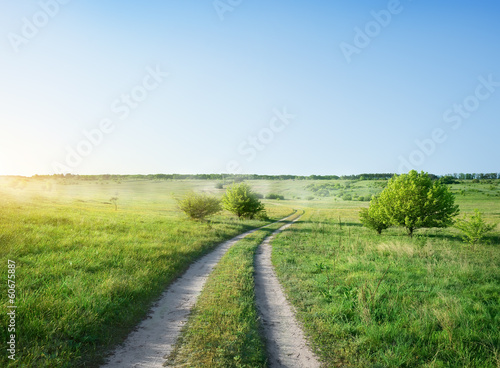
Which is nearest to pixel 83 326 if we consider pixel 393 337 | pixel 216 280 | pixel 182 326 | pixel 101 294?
pixel 101 294

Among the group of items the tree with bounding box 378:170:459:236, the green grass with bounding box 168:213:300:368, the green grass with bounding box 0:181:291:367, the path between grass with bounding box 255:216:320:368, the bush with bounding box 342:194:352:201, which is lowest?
the bush with bounding box 342:194:352:201

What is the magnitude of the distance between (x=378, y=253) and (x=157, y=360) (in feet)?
45.9

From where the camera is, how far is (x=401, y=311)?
7.49 metres

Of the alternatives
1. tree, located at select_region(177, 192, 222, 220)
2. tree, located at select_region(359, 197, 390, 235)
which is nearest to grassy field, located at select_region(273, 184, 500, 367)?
tree, located at select_region(359, 197, 390, 235)

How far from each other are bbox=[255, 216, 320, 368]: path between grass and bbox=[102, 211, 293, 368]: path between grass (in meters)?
2.11

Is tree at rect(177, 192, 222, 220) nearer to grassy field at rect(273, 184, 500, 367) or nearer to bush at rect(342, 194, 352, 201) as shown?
grassy field at rect(273, 184, 500, 367)

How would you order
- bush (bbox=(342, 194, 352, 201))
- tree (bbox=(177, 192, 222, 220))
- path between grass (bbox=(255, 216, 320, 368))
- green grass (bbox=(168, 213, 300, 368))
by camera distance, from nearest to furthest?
green grass (bbox=(168, 213, 300, 368)) < path between grass (bbox=(255, 216, 320, 368)) < tree (bbox=(177, 192, 222, 220)) < bush (bbox=(342, 194, 352, 201))

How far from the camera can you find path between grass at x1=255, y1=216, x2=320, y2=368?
5.39 meters

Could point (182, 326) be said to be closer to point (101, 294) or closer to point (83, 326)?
point (83, 326)

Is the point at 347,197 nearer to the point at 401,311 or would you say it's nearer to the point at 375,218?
the point at 375,218

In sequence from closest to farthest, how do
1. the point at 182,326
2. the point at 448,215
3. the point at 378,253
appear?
the point at 182,326, the point at 378,253, the point at 448,215

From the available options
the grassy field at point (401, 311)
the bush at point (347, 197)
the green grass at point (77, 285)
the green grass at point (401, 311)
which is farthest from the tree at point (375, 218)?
the bush at point (347, 197)

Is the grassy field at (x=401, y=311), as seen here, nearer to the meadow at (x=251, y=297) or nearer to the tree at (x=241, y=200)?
the meadow at (x=251, y=297)

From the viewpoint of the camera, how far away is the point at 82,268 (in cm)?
979
